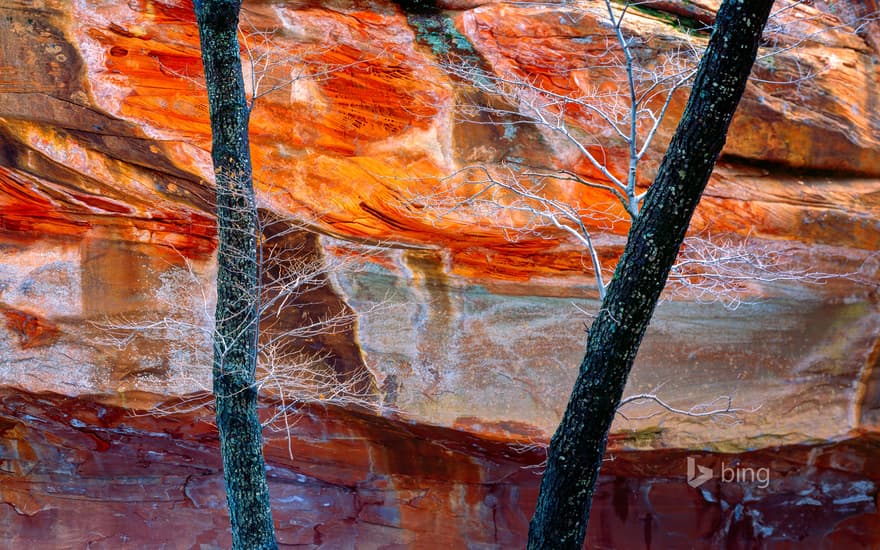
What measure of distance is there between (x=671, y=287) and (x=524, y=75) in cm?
227

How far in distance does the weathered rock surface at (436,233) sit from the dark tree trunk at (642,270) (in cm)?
246

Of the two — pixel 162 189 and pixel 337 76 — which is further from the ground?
pixel 337 76

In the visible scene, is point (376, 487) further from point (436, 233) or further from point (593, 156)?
point (593, 156)

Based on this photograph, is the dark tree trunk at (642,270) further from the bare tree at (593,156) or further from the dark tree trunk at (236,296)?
the bare tree at (593,156)

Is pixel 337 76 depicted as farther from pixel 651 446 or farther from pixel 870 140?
pixel 870 140

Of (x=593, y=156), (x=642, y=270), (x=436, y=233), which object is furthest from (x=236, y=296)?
(x=593, y=156)

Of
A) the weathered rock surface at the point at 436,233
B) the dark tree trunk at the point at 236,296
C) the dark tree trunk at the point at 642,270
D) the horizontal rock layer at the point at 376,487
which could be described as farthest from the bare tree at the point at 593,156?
the dark tree trunk at the point at 642,270

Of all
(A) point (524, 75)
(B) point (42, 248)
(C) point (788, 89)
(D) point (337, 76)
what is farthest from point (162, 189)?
(C) point (788, 89)

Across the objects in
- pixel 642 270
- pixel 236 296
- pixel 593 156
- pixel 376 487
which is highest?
pixel 593 156

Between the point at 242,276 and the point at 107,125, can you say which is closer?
the point at 242,276

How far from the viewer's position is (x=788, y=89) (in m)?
6.52

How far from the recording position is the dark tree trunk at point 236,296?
15.3 feet

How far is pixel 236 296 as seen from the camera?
4793 mm

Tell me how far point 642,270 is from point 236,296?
255 centimetres
